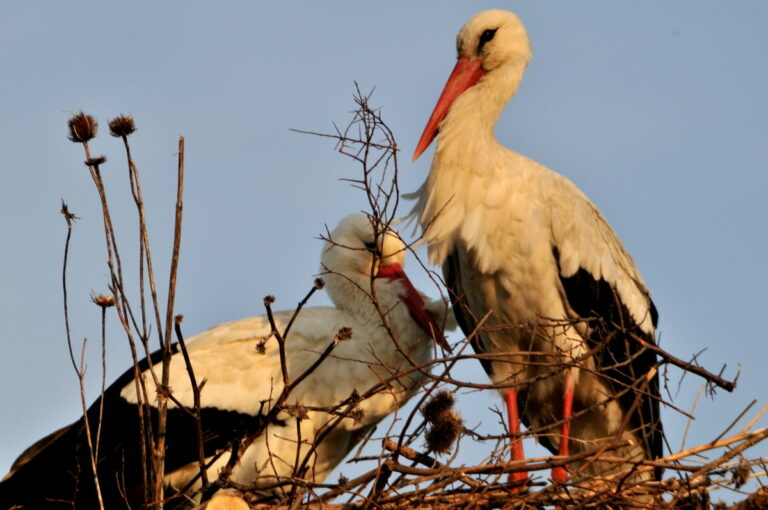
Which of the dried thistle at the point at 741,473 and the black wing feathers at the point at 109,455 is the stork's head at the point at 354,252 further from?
the dried thistle at the point at 741,473

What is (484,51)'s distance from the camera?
506 centimetres

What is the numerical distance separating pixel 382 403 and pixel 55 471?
137 centimetres

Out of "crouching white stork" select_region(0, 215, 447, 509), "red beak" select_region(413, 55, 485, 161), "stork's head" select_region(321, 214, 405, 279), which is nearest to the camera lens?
"crouching white stork" select_region(0, 215, 447, 509)

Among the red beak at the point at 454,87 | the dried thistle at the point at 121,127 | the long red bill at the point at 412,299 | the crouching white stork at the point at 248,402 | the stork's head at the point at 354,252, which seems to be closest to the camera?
the dried thistle at the point at 121,127

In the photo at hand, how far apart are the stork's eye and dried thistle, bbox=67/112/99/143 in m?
2.18

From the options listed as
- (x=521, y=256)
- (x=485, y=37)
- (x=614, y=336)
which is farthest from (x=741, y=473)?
(x=485, y=37)

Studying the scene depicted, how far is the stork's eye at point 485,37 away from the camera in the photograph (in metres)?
5.07

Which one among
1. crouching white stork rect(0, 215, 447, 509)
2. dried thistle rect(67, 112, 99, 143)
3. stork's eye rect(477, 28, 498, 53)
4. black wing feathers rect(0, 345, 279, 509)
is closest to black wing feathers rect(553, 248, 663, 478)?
crouching white stork rect(0, 215, 447, 509)

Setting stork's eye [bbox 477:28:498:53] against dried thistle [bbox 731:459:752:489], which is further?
stork's eye [bbox 477:28:498:53]

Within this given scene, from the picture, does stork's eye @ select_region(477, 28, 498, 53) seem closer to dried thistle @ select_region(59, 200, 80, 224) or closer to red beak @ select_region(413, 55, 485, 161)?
red beak @ select_region(413, 55, 485, 161)

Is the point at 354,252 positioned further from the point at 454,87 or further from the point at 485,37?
the point at 485,37

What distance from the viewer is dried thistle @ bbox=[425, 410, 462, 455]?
3.71 m

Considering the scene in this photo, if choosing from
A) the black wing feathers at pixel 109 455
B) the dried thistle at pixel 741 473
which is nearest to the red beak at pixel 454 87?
the black wing feathers at pixel 109 455

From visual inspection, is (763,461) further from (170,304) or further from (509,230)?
(170,304)
